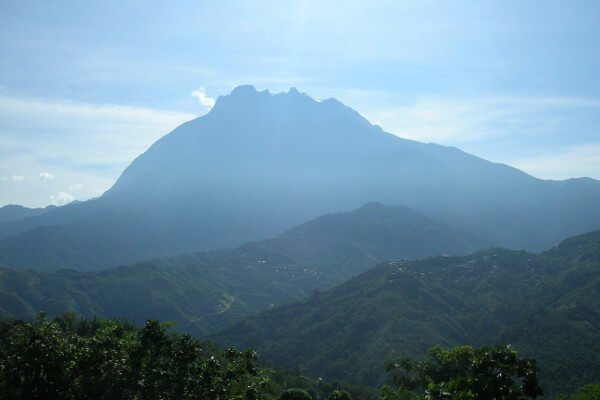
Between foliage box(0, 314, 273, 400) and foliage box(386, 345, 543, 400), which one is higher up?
foliage box(386, 345, 543, 400)

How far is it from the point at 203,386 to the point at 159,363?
12.0 ft

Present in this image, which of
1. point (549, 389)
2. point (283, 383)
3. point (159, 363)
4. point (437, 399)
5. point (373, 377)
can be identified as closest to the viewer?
point (437, 399)

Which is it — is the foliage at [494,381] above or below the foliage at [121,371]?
above

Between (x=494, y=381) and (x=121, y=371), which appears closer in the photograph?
(x=494, y=381)

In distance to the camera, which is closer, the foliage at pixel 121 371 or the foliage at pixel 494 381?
the foliage at pixel 494 381

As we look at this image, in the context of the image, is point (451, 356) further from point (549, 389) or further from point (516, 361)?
point (549, 389)

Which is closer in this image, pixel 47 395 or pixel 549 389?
pixel 47 395

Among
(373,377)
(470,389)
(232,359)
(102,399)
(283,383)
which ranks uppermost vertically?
(470,389)

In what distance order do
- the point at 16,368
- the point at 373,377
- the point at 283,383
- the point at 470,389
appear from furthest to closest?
the point at 373,377 < the point at 283,383 < the point at 16,368 < the point at 470,389

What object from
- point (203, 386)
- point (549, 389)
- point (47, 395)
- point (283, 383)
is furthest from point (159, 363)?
point (549, 389)

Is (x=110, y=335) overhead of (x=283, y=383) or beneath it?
overhead

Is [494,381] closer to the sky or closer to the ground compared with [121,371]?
closer to the sky

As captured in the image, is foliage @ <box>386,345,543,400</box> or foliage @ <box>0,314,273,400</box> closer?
foliage @ <box>386,345,543,400</box>

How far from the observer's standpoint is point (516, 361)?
1964 cm
